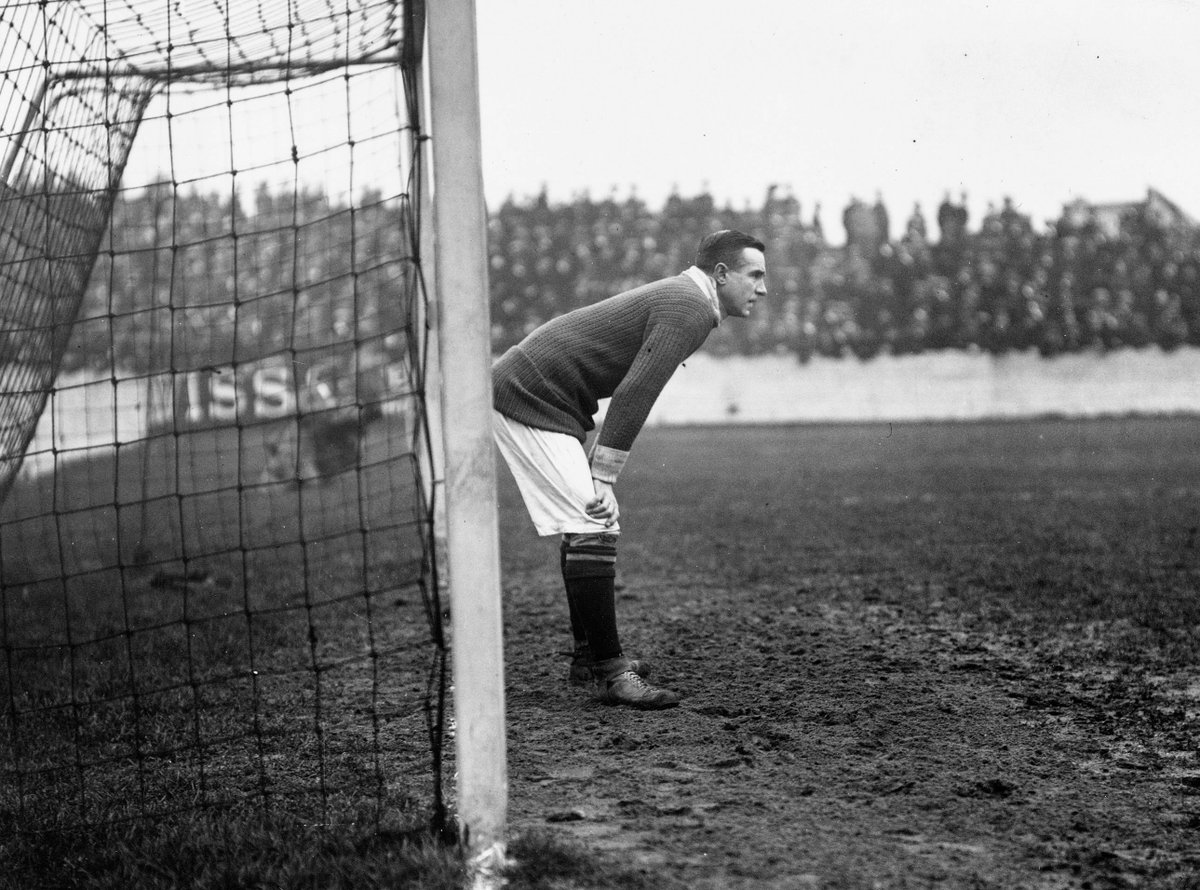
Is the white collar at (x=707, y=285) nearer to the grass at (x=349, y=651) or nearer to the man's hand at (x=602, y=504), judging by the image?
the man's hand at (x=602, y=504)

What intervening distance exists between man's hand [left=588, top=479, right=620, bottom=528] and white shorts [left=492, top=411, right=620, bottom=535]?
0.02 m

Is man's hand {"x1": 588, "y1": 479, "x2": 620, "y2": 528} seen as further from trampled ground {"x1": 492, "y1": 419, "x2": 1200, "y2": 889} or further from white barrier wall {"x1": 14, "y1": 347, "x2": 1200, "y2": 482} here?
white barrier wall {"x1": 14, "y1": 347, "x2": 1200, "y2": 482}

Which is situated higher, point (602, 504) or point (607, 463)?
point (607, 463)

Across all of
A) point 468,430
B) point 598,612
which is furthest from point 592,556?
point 468,430

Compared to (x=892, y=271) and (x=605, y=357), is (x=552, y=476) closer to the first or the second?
(x=605, y=357)

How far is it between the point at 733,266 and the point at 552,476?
0.89 metres

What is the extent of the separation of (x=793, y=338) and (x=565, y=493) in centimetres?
2433

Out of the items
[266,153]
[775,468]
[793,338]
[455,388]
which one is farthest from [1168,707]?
[793,338]

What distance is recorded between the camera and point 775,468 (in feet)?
48.2

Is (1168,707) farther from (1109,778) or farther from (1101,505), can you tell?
(1101,505)

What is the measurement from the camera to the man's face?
3738mm

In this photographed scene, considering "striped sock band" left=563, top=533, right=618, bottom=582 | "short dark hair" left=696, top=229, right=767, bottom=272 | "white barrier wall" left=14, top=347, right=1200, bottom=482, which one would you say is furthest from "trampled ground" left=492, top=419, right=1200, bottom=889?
"white barrier wall" left=14, top=347, right=1200, bottom=482

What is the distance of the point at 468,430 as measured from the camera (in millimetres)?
2484

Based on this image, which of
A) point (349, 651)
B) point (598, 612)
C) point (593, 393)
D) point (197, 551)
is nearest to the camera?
point (598, 612)
